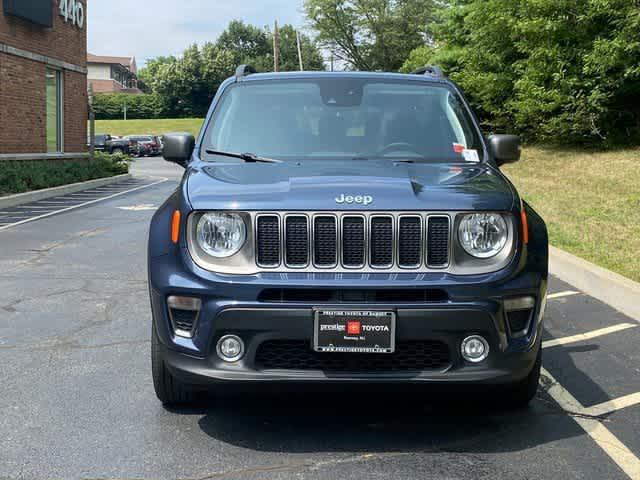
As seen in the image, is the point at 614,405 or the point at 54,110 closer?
the point at 614,405

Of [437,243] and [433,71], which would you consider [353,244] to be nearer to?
[437,243]

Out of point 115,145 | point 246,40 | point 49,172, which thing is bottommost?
point 49,172

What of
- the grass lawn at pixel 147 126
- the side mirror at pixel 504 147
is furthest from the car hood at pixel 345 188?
the grass lawn at pixel 147 126

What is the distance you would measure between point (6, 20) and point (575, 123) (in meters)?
15.5

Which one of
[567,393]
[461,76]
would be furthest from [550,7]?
[567,393]

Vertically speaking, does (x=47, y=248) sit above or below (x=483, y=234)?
below

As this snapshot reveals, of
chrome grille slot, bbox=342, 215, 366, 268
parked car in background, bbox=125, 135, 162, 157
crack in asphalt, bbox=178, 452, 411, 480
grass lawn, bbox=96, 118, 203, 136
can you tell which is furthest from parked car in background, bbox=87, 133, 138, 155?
crack in asphalt, bbox=178, 452, 411, 480

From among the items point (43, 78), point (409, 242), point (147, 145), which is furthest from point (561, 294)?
point (147, 145)

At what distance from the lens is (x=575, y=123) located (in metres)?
24.4

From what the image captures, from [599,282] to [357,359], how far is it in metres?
5.05

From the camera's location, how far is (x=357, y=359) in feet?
12.9

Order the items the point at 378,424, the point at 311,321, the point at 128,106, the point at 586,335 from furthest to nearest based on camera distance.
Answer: the point at 128,106, the point at 586,335, the point at 378,424, the point at 311,321

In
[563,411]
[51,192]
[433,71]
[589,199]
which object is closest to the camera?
[563,411]

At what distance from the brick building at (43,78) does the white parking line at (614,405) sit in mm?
18065
